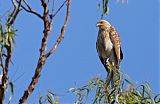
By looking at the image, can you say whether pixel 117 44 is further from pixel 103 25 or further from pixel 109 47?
pixel 103 25

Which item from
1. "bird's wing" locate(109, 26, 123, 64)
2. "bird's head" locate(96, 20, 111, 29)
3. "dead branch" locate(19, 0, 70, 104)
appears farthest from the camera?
"bird's head" locate(96, 20, 111, 29)

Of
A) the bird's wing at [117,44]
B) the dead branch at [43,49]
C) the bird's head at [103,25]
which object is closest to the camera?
the dead branch at [43,49]

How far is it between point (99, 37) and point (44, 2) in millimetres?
4502

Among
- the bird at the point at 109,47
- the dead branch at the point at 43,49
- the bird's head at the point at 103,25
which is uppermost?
the bird's head at the point at 103,25

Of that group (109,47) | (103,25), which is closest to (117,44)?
(109,47)

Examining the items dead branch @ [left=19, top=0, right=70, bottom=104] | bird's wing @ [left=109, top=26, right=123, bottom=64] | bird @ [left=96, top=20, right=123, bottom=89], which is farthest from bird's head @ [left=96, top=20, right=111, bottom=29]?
dead branch @ [left=19, top=0, right=70, bottom=104]

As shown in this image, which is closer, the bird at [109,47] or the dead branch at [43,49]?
the dead branch at [43,49]

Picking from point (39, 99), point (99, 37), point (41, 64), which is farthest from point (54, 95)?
point (99, 37)

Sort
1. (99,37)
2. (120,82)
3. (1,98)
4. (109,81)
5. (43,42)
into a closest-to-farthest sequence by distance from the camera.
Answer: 1. (1,98)
2. (43,42)
3. (120,82)
4. (109,81)
5. (99,37)

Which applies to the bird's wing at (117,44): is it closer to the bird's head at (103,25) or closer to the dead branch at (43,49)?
the bird's head at (103,25)

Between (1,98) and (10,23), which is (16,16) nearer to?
(10,23)

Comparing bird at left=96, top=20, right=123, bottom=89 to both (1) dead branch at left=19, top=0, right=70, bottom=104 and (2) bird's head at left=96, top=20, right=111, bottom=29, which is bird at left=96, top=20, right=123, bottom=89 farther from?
(1) dead branch at left=19, top=0, right=70, bottom=104

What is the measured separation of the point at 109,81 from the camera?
12.5 feet

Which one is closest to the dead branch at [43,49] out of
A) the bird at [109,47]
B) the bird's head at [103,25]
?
the bird at [109,47]
